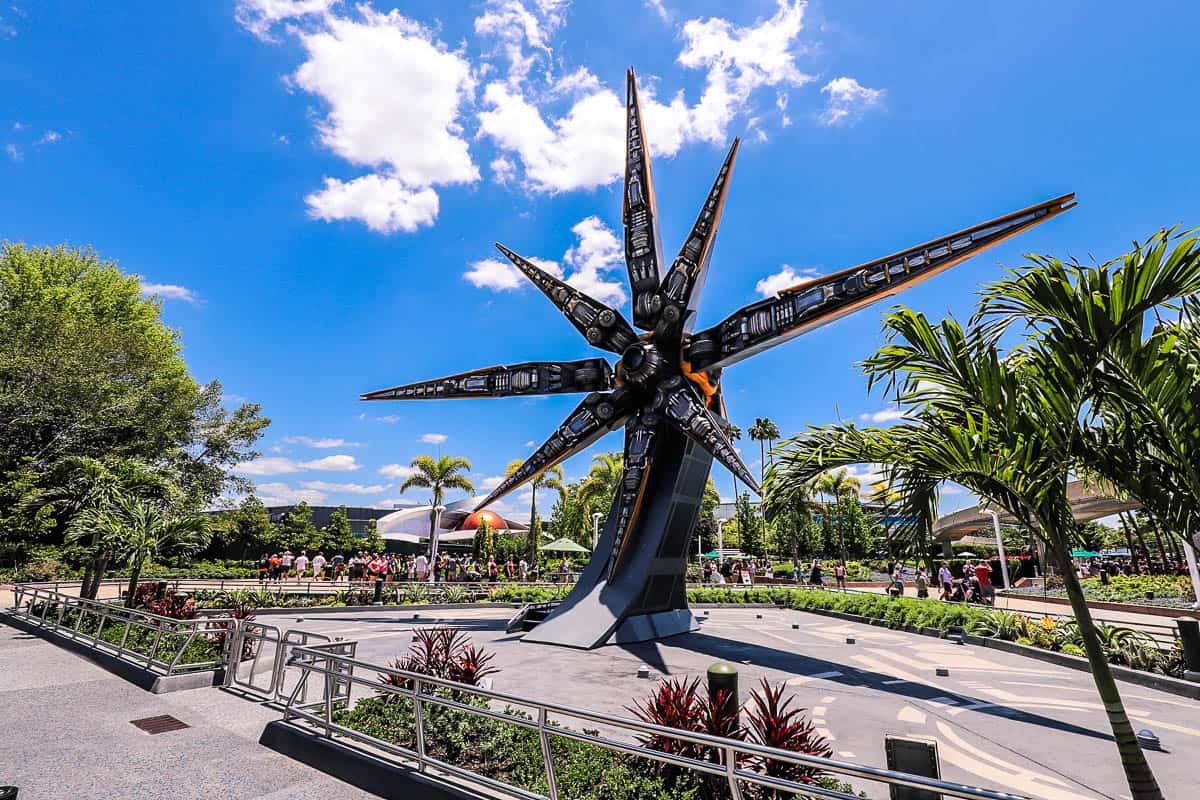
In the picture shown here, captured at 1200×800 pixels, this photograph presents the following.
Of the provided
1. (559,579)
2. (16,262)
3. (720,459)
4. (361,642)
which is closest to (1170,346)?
(720,459)

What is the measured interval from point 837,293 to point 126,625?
1564 cm

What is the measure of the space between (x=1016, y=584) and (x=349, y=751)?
4444 centimetres

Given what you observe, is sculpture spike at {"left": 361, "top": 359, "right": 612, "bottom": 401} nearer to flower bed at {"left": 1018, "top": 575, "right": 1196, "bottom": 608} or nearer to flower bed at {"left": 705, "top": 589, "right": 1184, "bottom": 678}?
flower bed at {"left": 705, "top": 589, "right": 1184, "bottom": 678}

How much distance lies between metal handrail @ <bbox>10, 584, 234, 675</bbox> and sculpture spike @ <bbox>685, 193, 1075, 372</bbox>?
11.8 metres

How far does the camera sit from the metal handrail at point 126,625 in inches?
388

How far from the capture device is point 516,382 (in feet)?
59.1

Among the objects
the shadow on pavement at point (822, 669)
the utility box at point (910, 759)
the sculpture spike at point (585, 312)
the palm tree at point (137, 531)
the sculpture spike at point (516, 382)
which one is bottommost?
the shadow on pavement at point (822, 669)

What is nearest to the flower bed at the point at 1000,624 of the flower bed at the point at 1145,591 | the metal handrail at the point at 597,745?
the flower bed at the point at 1145,591

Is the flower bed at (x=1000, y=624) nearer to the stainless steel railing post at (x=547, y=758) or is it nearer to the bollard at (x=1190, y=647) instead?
the bollard at (x=1190, y=647)

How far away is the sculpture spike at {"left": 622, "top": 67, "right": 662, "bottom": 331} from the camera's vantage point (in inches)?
631

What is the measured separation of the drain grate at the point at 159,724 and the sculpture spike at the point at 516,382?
11445 millimetres

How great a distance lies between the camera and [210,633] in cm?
1043

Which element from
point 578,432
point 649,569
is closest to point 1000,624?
point 649,569

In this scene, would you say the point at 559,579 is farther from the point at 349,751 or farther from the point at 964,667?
the point at 349,751
